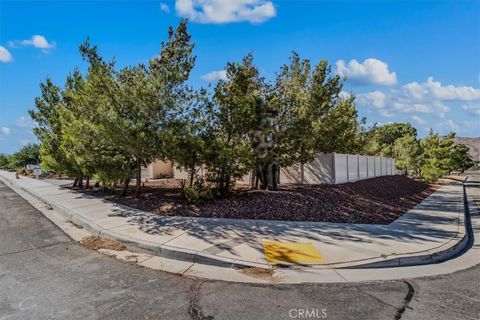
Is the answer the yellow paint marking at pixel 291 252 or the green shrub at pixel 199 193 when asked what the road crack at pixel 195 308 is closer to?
the yellow paint marking at pixel 291 252

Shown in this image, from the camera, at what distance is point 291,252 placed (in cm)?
565

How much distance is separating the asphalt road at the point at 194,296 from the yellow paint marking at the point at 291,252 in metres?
0.98

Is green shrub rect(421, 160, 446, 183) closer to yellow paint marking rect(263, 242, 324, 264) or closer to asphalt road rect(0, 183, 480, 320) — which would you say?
asphalt road rect(0, 183, 480, 320)

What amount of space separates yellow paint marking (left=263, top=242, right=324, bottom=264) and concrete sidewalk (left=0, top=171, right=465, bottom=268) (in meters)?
0.13

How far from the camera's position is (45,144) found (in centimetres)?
1570

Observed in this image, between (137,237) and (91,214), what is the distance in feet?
10.7

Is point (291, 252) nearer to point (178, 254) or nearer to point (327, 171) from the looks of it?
point (178, 254)

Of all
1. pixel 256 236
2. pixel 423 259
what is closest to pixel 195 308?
pixel 256 236

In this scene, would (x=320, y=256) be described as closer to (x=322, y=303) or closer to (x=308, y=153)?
(x=322, y=303)

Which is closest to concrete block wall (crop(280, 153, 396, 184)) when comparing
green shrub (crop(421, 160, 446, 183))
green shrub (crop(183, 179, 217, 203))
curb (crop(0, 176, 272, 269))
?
green shrub (crop(183, 179, 217, 203))

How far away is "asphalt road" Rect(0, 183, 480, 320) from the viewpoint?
3.48m

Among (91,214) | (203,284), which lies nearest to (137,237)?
(203,284)

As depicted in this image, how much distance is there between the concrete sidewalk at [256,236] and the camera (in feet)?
17.6

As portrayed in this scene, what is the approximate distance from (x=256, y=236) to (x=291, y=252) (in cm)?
112
